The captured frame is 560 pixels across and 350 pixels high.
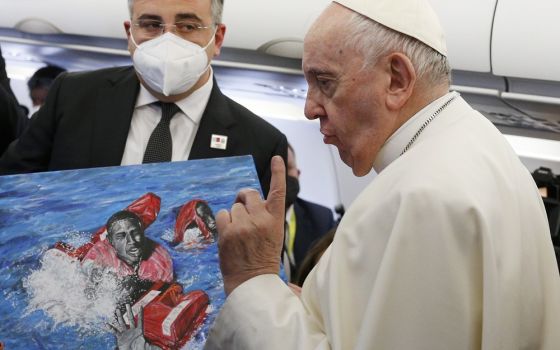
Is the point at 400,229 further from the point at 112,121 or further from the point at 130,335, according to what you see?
the point at 112,121

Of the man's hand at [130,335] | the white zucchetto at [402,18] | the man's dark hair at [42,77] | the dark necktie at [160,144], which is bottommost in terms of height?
the man's dark hair at [42,77]

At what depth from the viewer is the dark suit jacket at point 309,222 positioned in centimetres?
804

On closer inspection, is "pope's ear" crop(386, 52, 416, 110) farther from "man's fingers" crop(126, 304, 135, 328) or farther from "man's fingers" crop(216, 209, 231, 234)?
"man's fingers" crop(126, 304, 135, 328)

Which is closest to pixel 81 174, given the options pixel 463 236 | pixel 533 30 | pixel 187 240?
pixel 187 240

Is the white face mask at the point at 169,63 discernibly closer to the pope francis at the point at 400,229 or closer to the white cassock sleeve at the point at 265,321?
the pope francis at the point at 400,229

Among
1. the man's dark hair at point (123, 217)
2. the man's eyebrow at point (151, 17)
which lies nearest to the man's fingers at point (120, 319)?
the man's dark hair at point (123, 217)

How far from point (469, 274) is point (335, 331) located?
Answer: 0.37m

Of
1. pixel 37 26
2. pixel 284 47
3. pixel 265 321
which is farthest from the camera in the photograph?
pixel 37 26

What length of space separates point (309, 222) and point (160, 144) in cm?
522

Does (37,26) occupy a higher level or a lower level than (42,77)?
higher

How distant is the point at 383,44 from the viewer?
2205mm

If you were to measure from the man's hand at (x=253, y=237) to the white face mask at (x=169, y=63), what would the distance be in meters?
1.09

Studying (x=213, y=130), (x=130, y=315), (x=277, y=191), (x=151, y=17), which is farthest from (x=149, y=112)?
(x=277, y=191)

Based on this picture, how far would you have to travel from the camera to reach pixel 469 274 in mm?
1883
